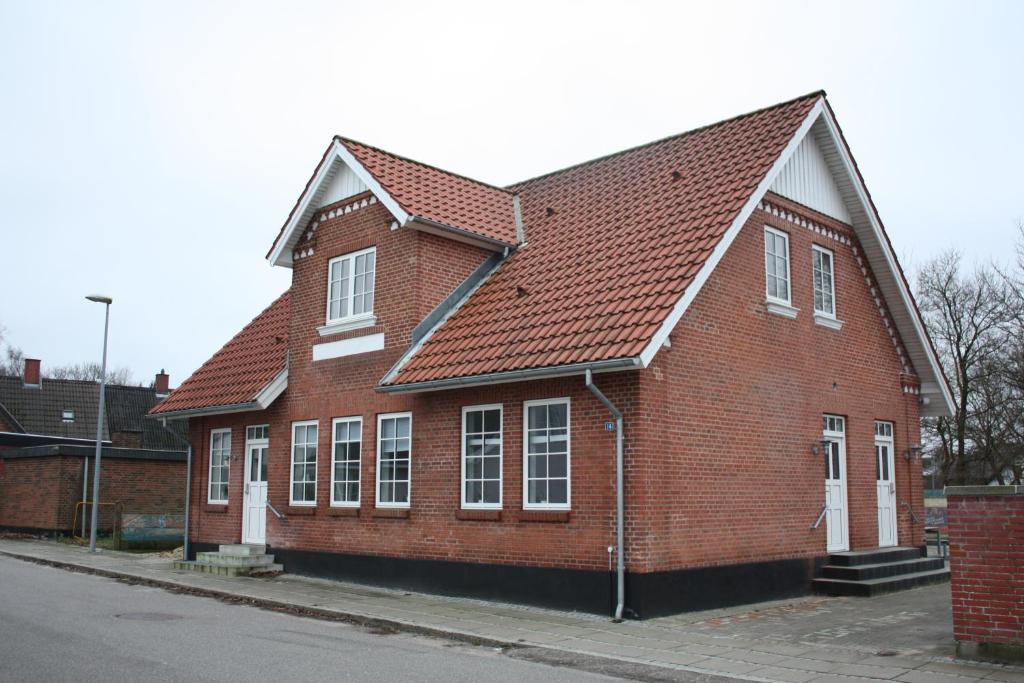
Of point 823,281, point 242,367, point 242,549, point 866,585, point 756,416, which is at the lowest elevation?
point 866,585

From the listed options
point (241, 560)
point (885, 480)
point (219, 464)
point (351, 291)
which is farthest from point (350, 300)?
point (885, 480)

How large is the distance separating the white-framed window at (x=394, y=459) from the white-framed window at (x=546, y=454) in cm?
256

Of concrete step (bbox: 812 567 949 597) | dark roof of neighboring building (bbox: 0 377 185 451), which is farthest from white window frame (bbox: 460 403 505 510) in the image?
dark roof of neighboring building (bbox: 0 377 185 451)

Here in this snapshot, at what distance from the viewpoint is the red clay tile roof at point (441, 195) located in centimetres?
1700

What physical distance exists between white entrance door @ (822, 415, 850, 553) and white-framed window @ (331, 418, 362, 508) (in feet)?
26.5

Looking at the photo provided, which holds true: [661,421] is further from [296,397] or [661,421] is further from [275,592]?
[296,397]

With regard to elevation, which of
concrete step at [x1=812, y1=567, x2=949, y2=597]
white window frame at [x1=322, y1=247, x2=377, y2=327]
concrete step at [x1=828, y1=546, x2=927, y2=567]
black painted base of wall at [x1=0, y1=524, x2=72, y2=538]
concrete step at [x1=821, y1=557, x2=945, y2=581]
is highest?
white window frame at [x1=322, y1=247, x2=377, y2=327]

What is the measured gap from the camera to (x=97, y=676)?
866cm

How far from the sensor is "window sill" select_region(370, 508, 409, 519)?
1599 cm

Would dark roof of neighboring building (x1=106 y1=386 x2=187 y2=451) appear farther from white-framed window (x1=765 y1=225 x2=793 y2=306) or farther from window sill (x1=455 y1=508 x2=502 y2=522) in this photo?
white-framed window (x1=765 y1=225 x2=793 y2=306)

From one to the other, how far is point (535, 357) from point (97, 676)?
686 cm

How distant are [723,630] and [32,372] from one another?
134ft

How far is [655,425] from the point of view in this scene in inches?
518

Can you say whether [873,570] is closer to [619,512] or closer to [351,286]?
[619,512]
